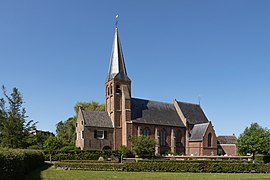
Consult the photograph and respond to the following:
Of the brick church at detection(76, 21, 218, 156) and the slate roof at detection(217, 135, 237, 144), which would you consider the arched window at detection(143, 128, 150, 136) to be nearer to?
the brick church at detection(76, 21, 218, 156)

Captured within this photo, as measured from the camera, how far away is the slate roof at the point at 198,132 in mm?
62078

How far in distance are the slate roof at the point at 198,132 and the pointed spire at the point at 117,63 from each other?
59.6 feet

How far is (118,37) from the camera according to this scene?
6362cm

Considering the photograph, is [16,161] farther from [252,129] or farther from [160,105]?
[160,105]

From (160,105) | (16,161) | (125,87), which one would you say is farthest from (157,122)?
(16,161)

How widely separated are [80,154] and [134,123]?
43.1 feet

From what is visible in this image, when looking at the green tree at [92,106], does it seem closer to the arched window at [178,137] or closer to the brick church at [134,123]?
the brick church at [134,123]

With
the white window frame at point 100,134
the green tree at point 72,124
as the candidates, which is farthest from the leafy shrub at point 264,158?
the green tree at point 72,124

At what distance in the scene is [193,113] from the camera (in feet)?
226

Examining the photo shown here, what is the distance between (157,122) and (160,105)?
5603mm

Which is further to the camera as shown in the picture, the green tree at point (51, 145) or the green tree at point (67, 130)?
the green tree at point (67, 130)

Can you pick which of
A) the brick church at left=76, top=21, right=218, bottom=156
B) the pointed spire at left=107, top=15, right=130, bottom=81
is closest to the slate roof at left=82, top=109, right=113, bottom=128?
the brick church at left=76, top=21, right=218, bottom=156

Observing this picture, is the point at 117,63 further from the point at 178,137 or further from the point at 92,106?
the point at 178,137

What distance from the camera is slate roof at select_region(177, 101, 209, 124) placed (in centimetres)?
6662
